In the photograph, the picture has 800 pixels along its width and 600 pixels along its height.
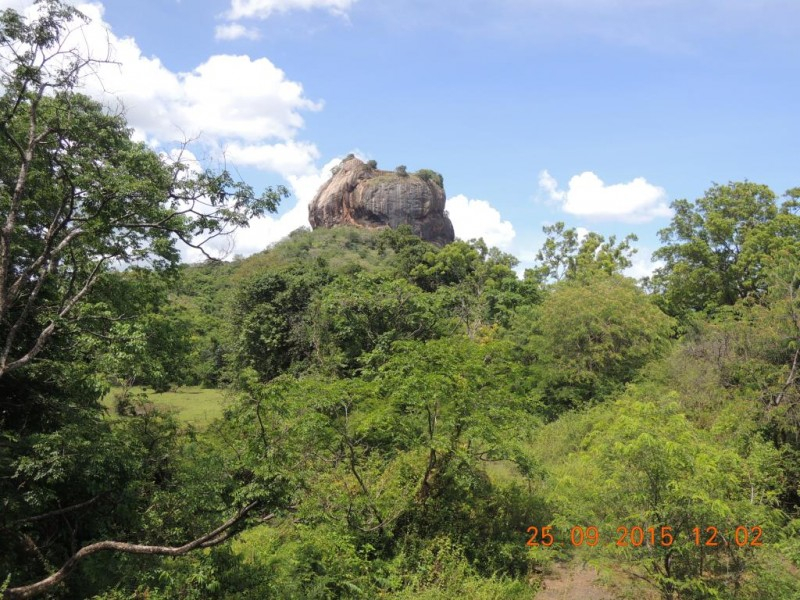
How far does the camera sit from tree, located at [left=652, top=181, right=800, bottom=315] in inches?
902

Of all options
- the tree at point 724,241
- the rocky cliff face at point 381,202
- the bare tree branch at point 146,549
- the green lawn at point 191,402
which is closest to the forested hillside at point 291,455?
the bare tree branch at point 146,549

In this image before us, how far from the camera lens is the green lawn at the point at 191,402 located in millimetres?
18720

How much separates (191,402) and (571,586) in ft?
61.7

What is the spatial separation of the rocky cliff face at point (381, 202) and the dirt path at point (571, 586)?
47421 millimetres

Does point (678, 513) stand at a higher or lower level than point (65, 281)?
lower

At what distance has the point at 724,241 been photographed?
24.3m

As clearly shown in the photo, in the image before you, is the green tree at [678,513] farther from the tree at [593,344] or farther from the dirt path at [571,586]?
the tree at [593,344]

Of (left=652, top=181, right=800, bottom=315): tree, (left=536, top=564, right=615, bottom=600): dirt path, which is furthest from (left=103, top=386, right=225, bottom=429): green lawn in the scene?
(left=652, top=181, right=800, bottom=315): tree

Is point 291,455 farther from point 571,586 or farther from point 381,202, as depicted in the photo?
point 381,202

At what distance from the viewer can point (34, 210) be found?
8727mm

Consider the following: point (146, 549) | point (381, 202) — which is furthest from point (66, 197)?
point (381, 202)

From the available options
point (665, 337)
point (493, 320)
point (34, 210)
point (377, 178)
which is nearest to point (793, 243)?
point (665, 337)

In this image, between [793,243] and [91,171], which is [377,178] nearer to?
[793,243]

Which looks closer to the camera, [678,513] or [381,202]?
[678,513]
